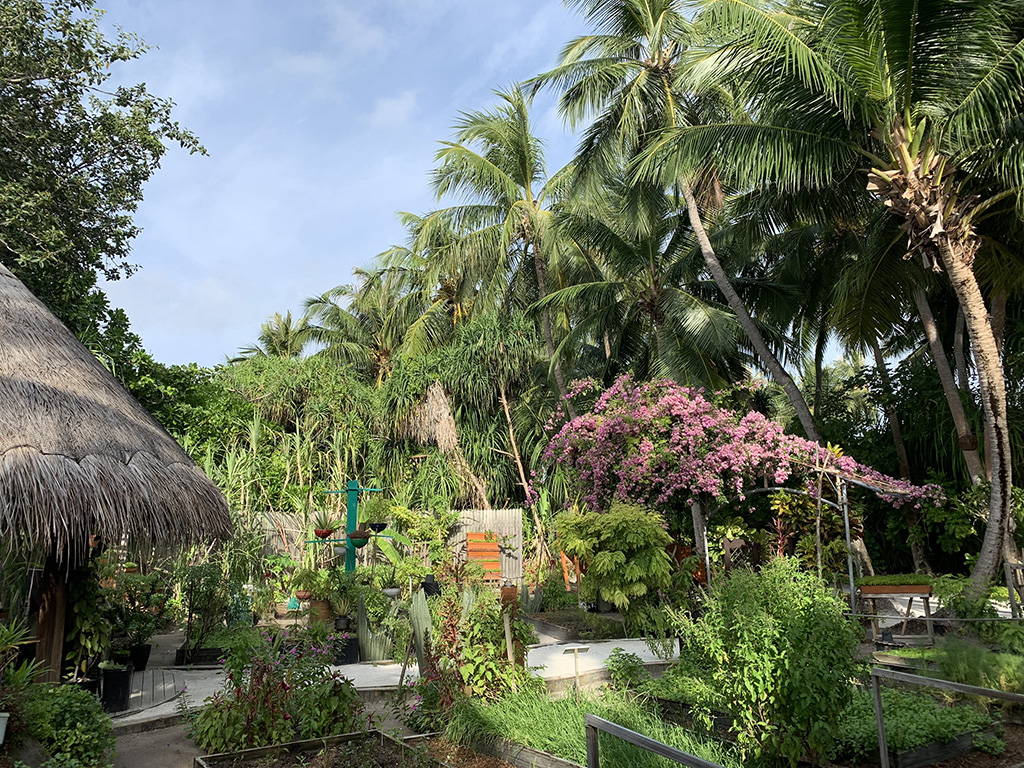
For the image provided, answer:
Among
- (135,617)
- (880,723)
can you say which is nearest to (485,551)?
(135,617)

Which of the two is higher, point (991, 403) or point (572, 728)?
point (991, 403)

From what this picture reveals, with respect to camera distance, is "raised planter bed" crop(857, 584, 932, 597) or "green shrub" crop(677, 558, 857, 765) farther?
"raised planter bed" crop(857, 584, 932, 597)

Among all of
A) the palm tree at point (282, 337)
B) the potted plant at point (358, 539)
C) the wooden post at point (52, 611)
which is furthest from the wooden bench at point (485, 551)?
the palm tree at point (282, 337)

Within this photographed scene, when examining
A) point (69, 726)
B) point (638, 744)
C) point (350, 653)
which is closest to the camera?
point (638, 744)

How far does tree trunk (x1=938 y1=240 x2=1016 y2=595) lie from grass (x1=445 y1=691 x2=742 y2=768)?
5.95m

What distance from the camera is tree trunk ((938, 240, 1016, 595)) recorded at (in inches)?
362

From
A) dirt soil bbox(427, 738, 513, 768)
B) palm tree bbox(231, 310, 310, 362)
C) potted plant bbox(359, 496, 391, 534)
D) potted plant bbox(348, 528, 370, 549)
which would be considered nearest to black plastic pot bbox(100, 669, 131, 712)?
dirt soil bbox(427, 738, 513, 768)

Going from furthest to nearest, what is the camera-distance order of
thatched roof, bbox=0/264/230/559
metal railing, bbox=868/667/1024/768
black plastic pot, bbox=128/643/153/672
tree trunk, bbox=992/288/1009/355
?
tree trunk, bbox=992/288/1009/355
black plastic pot, bbox=128/643/153/672
thatched roof, bbox=0/264/230/559
metal railing, bbox=868/667/1024/768

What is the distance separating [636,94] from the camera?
14.1 metres

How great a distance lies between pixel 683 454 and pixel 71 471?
9.20 metres

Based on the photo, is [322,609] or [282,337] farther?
[282,337]

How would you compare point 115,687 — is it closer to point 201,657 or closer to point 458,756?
point 201,657

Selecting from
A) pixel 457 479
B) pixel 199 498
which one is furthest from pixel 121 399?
pixel 457 479

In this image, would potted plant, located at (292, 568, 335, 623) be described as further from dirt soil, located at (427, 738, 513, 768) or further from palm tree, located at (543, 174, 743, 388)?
palm tree, located at (543, 174, 743, 388)
